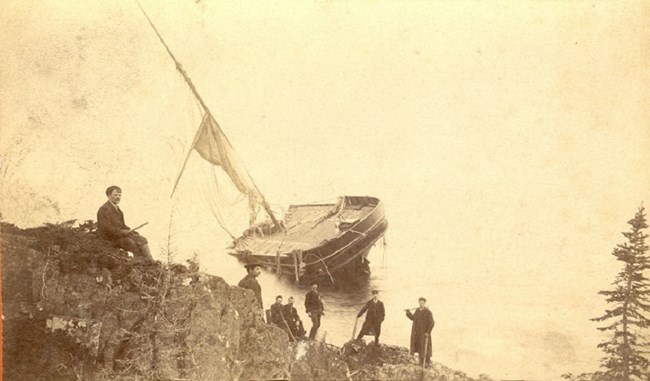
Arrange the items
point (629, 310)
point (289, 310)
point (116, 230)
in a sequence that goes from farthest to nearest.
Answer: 1. point (289, 310)
2. point (116, 230)
3. point (629, 310)

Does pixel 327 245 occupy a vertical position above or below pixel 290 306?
above

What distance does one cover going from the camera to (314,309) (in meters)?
7.84

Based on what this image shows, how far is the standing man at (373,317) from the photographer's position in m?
7.71

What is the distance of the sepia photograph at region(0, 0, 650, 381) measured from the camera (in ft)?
24.2

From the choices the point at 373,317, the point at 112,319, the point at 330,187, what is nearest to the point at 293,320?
the point at 373,317

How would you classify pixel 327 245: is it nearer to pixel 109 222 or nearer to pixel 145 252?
pixel 145 252

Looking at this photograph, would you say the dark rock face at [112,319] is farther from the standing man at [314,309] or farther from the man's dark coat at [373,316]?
the man's dark coat at [373,316]

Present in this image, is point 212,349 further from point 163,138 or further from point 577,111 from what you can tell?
point 577,111

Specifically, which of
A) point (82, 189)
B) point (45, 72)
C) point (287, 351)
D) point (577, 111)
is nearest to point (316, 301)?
point (287, 351)

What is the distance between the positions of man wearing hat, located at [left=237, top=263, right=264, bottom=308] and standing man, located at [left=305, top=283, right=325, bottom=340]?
603 millimetres

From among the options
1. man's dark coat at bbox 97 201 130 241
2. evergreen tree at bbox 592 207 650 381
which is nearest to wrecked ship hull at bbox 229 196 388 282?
man's dark coat at bbox 97 201 130 241

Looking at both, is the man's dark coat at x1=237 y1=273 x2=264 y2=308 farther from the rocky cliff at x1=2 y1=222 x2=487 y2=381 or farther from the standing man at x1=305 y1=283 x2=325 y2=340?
the standing man at x1=305 y1=283 x2=325 y2=340

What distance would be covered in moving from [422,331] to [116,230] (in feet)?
13.3

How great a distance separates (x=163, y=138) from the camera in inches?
315
